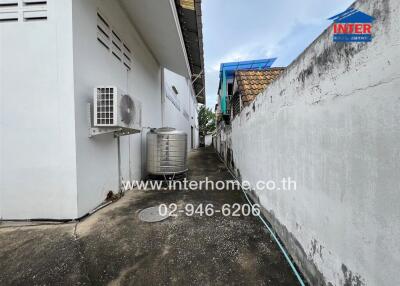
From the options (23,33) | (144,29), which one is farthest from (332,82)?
(144,29)

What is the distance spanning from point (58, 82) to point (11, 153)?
119cm

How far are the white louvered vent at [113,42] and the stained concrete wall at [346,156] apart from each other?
3158mm

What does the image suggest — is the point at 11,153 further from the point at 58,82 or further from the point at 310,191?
the point at 310,191

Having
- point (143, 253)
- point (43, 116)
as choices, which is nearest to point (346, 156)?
point (143, 253)

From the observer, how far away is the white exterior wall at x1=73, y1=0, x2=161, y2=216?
264 cm

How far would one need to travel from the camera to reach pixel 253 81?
5.16m

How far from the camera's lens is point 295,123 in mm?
1766

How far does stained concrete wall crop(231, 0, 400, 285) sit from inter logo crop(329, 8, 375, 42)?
33mm

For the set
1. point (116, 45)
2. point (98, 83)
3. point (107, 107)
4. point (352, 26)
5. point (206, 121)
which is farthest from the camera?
point (206, 121)

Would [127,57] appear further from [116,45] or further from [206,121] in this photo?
[206,121]

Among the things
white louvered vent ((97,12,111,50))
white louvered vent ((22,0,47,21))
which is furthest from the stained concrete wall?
white louvered vent ((22,0,47,21))

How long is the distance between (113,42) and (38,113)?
6.47ft

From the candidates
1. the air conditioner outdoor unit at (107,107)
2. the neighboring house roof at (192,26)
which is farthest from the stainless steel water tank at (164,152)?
the neighboring house roof at (192,26)

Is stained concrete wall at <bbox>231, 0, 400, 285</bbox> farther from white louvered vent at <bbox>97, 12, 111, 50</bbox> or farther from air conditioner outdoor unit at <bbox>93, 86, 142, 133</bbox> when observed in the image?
white louvered vent at <bbox>97, 12, 111, 50</bbox>
